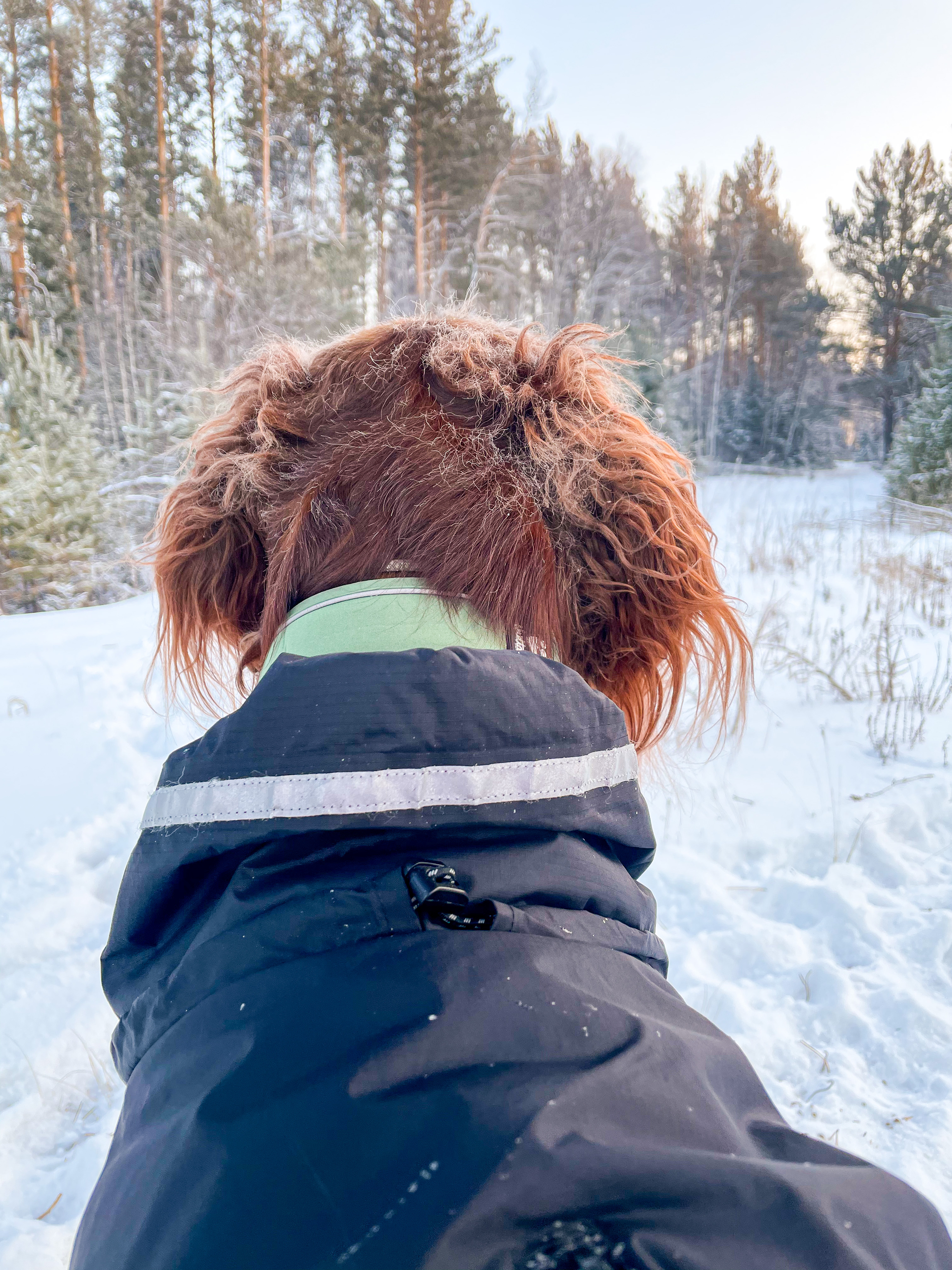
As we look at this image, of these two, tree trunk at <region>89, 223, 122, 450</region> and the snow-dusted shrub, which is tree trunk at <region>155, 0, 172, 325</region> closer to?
tree trunk at <region>89, 223, 122, 450</region>

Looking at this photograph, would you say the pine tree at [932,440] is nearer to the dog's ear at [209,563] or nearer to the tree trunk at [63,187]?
the dog's ear at [209,563]

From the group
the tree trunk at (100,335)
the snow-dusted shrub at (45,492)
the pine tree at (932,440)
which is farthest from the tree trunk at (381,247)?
the pine tree at (932,440)

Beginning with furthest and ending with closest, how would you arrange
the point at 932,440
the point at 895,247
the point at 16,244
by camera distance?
the point at 895,247, the point at 932,440, the point at 16,244

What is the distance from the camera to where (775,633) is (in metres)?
4.15

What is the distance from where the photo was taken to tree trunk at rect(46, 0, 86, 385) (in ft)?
44.3

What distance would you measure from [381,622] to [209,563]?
0.50 meters

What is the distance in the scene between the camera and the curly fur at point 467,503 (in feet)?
2.76

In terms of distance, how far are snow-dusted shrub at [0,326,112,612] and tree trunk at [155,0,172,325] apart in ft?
19.9

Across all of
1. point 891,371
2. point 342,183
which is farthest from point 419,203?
point 891,371

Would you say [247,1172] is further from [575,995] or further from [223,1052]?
[575,995]

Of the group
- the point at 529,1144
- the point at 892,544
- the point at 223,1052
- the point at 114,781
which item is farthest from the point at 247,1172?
the point at 892,544

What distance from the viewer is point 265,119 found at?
49.3 feet

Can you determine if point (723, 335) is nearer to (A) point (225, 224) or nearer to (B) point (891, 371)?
(B) point (891, 371)

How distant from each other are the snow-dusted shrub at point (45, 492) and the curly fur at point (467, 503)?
7247mm
